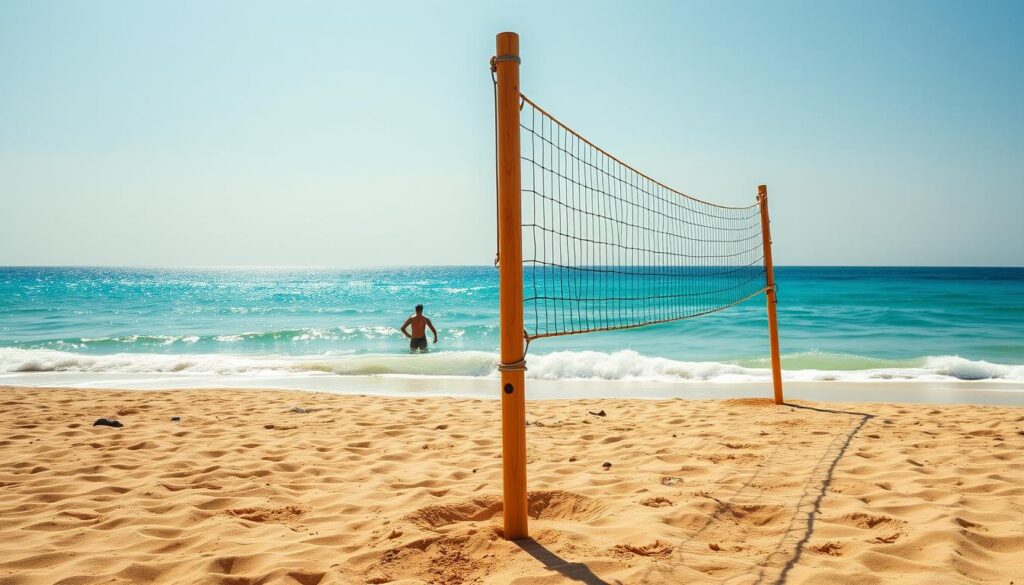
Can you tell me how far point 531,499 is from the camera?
A: 2969mm

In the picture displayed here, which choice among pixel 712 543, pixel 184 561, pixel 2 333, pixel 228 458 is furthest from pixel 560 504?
pixel 2 333

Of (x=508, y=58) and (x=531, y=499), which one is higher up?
(x=508, y=58)

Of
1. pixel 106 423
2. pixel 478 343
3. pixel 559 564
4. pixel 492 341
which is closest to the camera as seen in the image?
pixel 559 564

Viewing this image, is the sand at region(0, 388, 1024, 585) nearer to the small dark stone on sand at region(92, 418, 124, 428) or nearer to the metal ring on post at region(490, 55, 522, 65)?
the small dark stone on sand at region(92, 418, 124, 428)

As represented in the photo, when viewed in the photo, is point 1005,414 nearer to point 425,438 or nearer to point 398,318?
point 425,438

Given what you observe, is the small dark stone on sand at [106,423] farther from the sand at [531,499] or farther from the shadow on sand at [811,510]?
the shadow on sand at [811,510]

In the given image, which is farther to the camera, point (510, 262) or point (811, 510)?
point (811, 510)

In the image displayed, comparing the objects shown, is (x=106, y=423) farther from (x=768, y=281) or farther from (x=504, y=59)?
(x=768, y=281)

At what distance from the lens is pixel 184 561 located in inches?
88.4

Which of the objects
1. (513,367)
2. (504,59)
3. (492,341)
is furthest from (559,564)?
(492,341)

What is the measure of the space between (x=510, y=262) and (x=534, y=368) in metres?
7.75

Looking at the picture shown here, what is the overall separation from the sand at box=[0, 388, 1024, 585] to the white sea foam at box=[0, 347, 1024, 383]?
396 cm

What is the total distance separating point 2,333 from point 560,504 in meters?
20.4

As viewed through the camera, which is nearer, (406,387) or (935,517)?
(935,517)
